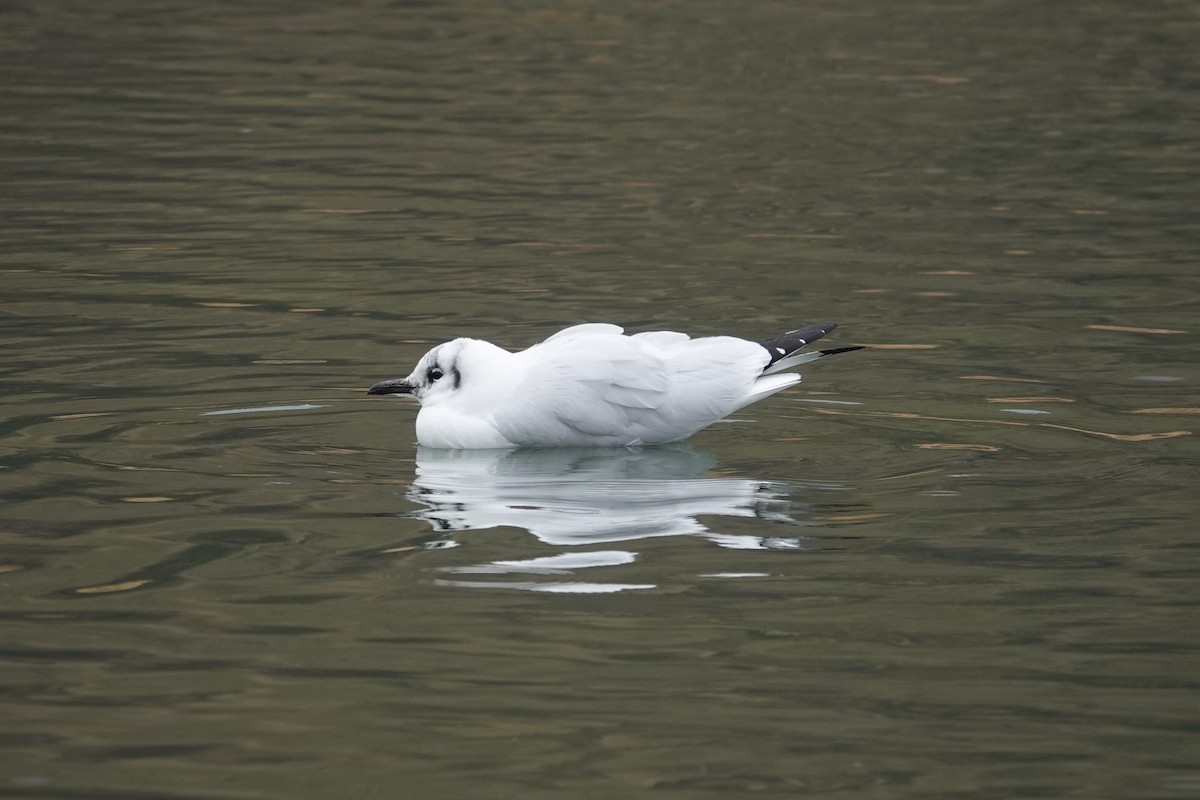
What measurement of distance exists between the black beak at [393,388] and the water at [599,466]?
0.25 m

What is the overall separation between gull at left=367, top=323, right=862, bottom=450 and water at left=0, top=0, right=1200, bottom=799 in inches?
6.0

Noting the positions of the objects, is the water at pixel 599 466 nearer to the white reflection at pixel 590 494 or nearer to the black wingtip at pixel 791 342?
the white reflection at pixel 590 494

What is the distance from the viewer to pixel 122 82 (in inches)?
771

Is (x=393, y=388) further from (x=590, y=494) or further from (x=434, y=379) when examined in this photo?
(x=590, y=494)

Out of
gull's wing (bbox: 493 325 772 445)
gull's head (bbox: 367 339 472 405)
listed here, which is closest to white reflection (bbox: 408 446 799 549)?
gull's wing (bbox: 493 325 772 445)

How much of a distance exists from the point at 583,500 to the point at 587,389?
770mm

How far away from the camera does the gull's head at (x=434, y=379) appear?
8.34m

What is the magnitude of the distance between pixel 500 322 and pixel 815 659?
5361 mm

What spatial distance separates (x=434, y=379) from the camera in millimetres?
8430

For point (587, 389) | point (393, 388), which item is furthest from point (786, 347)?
point (393, 388)

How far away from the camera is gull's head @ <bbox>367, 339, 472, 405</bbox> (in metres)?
8.34

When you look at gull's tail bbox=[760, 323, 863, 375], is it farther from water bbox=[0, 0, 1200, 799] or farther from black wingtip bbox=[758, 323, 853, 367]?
water bbox=[0, 0, 1200, 799]

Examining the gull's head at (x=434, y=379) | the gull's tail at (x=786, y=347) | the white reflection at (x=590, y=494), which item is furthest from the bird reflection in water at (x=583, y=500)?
the gull's tail at (x=786, y=347)

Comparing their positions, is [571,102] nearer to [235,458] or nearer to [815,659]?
[235,458]
